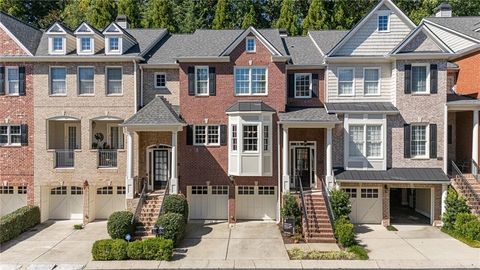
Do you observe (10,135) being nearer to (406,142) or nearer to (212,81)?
(212,81)

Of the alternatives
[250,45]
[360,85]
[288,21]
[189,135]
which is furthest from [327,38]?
[288,21]

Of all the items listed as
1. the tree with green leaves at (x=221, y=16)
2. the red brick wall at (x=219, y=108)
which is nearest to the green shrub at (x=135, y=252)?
the red brick wall at (x=219, y=108)

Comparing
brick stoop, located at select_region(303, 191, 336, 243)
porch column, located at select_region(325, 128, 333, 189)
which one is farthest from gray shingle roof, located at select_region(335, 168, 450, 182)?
brick stoop, located at select_region(303, 191, 336, 243)

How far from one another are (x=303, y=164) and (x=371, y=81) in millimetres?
6237

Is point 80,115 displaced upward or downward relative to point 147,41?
downward

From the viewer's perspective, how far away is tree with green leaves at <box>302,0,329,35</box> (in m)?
35.5

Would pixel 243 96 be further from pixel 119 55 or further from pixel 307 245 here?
pixel 307 245

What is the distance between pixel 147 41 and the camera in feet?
72.6

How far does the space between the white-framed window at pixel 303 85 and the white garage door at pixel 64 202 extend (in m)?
14.3

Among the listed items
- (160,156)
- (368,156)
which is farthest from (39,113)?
(368,156)

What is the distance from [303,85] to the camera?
67.3 ft

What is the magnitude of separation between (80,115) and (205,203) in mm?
8796

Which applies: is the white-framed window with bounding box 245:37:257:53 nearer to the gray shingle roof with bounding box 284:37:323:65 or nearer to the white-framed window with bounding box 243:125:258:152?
the gray shingle roof with bounding box 284:37:323:65

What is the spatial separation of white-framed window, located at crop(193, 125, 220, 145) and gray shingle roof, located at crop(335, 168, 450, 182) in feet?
23.1
